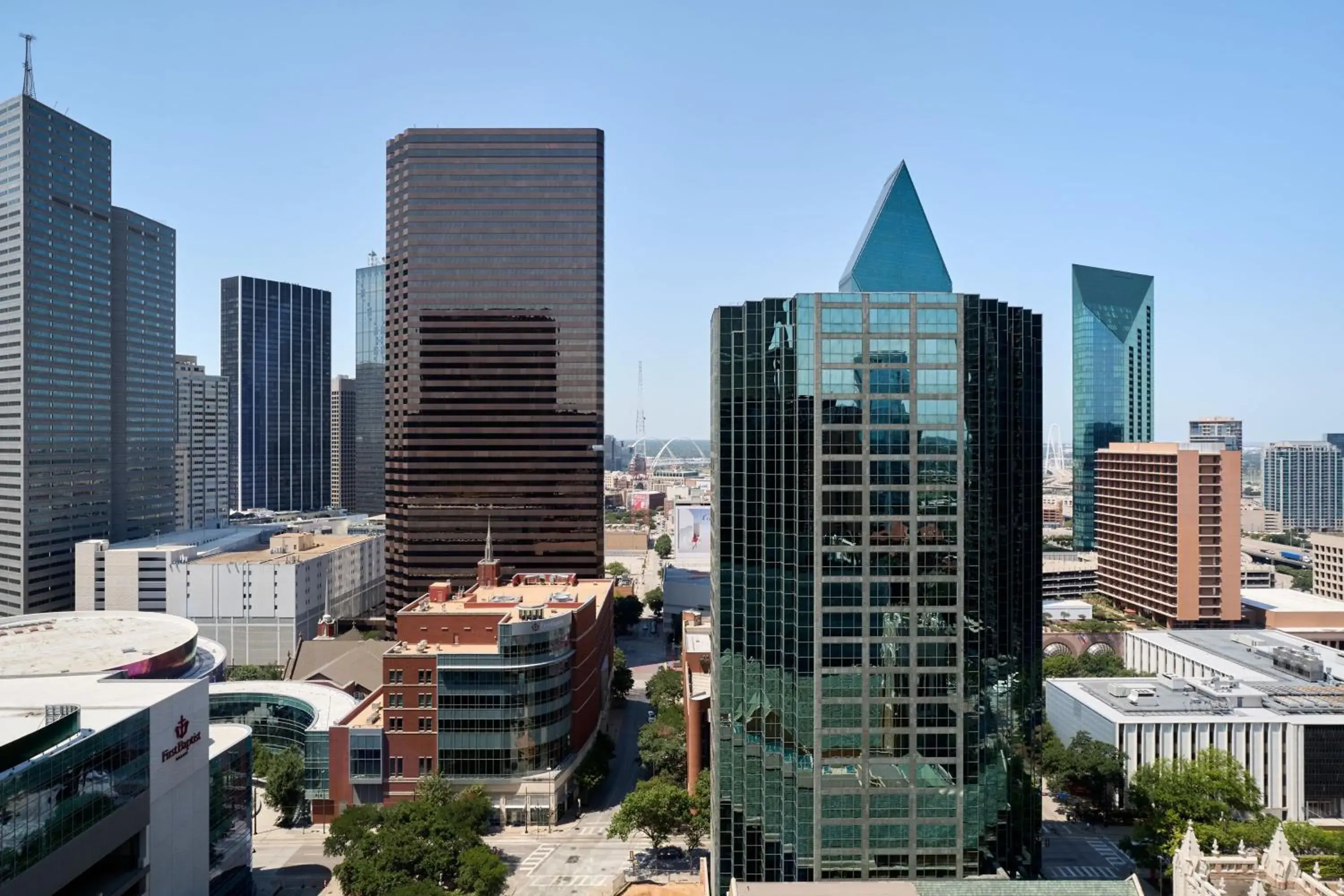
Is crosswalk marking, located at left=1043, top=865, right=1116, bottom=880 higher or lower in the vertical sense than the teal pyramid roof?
lower

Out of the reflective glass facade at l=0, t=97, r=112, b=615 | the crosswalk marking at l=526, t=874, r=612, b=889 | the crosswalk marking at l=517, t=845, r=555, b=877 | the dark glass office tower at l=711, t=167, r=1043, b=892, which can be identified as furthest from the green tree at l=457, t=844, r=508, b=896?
the reflective glass facade at l=0, t=97, r=112, b=615

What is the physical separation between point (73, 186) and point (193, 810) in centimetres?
14187

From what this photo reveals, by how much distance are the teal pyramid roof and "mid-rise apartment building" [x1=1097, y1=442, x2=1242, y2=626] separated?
247ft

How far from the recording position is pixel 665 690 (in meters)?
103

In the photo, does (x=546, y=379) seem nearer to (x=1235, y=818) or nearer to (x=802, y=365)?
(x=802, y=365)

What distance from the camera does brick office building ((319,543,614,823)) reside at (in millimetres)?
76438

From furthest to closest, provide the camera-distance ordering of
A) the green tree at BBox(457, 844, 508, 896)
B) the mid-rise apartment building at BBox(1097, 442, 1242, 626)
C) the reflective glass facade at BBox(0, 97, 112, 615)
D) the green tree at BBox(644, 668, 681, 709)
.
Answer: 1. the reflective glass facade at BBox(0, 97, 112, 615)
2. the mid-rise apartment building at BBox(1097, 442, 1242, 626)
3. the green tree at BBox(644, 668, 681, 709)
4. the green tree at BBox(457, 844, 508, 896)

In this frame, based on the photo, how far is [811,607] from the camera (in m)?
53.8

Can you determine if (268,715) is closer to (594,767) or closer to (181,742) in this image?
(594,767)

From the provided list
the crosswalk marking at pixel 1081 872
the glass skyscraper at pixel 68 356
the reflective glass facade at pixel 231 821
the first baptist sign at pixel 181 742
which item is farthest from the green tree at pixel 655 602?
the first baptist sign at pixel 181 742

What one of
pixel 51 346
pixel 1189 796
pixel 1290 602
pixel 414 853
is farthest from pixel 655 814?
pixel 51 346

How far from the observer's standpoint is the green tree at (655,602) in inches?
6757

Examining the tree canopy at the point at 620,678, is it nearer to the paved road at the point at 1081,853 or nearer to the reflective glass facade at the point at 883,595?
the paved road at the point at 1081,853

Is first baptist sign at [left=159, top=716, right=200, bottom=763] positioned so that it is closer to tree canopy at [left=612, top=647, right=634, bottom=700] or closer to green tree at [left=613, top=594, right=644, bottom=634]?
tree canopy at [left=612, top=647, right=634, bottom=700]
